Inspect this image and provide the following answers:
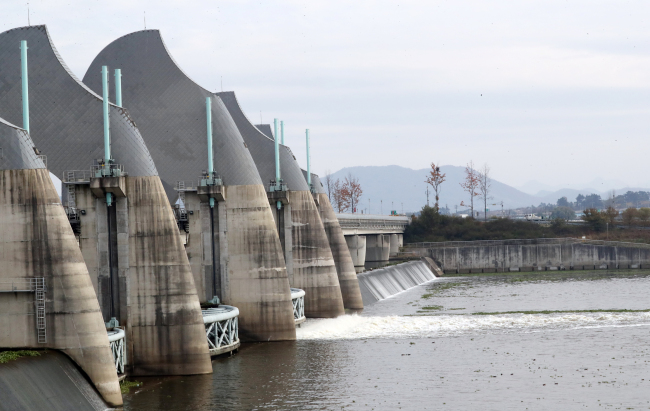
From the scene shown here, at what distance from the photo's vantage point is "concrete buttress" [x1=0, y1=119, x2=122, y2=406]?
99.2 ft

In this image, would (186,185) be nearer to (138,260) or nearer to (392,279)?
(138,260)

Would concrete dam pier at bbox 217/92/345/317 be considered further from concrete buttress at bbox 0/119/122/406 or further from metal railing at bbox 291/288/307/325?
concrete buttress at bbox 0/119/122/406

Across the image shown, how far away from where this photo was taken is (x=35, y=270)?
30.3 m

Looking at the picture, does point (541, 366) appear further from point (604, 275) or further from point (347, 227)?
point (604, 275)

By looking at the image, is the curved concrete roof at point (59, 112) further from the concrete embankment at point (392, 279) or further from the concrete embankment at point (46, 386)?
the concrete embankment at point (392, 279)

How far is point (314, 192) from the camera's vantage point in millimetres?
75188

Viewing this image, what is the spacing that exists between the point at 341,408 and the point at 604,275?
81.3m

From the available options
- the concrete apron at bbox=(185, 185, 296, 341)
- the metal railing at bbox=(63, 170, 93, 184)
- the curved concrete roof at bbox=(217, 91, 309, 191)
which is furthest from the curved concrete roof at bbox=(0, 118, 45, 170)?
the curved concrete roof at bbox=(217, 91, 309, 191)

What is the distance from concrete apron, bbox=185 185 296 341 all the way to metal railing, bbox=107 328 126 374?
12.3 m

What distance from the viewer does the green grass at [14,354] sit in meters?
29.1

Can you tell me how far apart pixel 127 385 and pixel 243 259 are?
14934 millimetres

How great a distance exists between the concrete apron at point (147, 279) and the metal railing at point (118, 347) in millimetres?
824

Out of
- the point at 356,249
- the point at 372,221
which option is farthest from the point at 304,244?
the point at 372,221

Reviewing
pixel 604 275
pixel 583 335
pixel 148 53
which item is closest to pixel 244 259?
pixel 148 53
